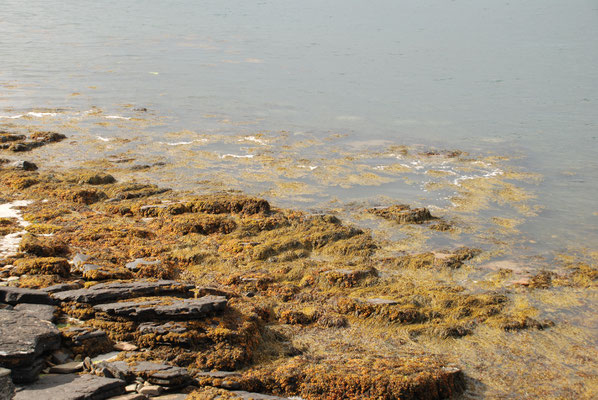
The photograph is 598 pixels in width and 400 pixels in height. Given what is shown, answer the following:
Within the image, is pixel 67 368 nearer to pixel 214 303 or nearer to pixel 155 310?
pixel 155 310

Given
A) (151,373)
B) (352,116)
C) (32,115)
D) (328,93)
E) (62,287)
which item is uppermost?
(328,93)

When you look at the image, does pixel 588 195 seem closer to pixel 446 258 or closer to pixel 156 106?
pixel 446 258

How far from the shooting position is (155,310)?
18.0ft

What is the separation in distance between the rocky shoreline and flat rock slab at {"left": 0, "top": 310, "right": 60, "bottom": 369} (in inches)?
0.6

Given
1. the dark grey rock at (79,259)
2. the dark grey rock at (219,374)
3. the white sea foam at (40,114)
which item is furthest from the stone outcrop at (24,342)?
the white sea foam at (40,114)

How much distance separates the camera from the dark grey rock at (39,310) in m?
5.18

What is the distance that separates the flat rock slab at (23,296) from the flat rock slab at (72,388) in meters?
1.24

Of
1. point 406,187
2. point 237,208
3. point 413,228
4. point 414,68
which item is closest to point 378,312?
point 413,228

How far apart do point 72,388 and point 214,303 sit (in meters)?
1.81

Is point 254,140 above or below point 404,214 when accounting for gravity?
above

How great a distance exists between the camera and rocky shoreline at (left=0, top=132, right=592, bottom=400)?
189 inches

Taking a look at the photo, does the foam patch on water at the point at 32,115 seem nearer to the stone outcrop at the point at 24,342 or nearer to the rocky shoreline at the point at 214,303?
the rocky shoreline at the point at 214,303

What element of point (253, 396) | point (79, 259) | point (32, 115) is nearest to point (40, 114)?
point (32, 115)

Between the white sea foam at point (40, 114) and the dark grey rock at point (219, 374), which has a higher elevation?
the white sea foam at point (40, 114)
